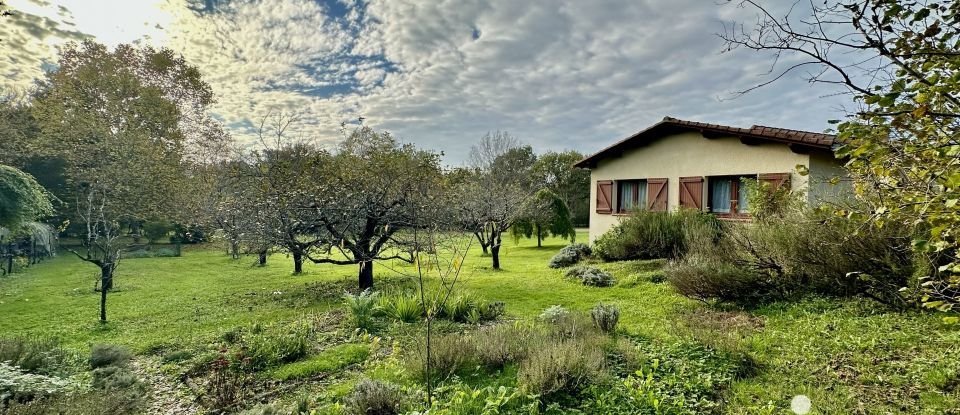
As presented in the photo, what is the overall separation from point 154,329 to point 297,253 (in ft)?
9.60

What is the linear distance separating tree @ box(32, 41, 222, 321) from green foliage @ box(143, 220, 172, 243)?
3305mm

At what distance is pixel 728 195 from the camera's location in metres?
13.4

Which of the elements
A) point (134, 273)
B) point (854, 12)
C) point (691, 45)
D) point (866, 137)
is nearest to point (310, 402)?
point (866, 137)

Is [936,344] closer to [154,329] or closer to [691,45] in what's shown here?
[691,45]

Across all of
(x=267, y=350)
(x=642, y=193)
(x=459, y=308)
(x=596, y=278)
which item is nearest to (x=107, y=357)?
(x=267, y=350)

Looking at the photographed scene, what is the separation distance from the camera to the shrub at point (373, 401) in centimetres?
352

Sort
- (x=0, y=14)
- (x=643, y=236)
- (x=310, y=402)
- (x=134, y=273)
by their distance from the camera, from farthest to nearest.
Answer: (x=134, y=273)
(x=643, y=236)
(x=310, y=402)
(x=0, y=14)

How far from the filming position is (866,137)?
5.93ft

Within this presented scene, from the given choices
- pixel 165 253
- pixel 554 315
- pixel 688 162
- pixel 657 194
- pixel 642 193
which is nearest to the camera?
pixel 554 315

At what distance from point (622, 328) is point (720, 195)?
986 cm

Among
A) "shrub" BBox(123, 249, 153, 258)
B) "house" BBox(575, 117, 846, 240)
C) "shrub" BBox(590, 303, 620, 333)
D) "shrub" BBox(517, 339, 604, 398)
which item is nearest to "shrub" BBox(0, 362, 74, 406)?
"shrub" BBox(517, 339, 604, 398)

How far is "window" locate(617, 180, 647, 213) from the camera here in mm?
15980

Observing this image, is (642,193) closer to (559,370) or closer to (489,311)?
(489,311)

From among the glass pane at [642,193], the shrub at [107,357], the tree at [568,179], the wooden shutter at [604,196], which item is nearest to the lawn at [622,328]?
the shrub at [107,357]
